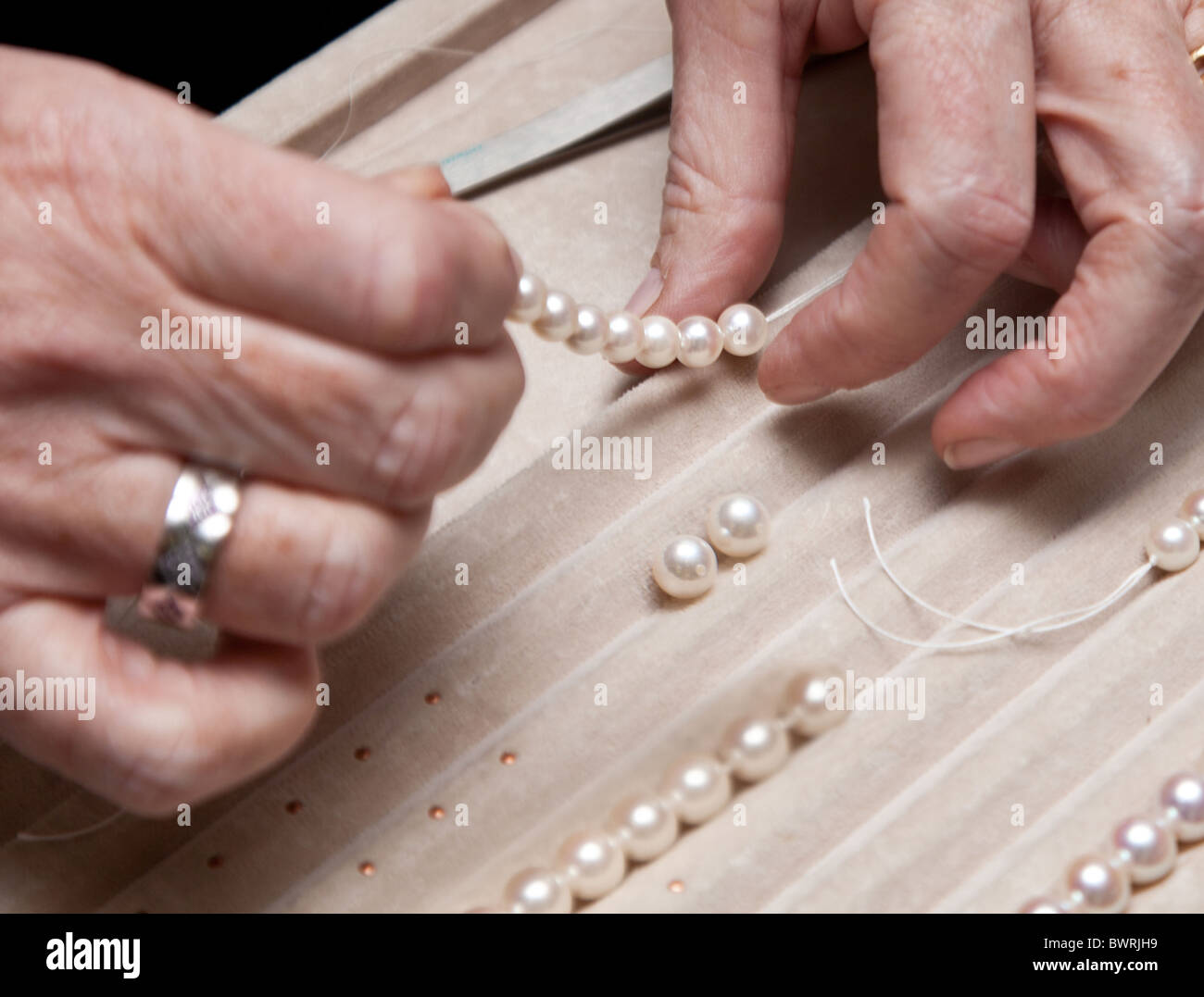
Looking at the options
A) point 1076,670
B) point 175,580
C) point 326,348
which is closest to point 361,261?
point 326,348

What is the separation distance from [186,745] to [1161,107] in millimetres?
623

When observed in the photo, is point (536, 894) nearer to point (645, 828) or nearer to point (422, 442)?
point (645, 828)

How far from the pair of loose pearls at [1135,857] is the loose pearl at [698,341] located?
0.34m

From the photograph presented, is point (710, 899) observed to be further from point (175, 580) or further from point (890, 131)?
point (890, 131)

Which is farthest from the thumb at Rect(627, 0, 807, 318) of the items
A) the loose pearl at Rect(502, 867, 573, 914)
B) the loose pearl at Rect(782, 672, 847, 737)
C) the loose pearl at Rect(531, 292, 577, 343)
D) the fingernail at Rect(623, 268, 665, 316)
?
the loose pearl at Rect(502, 867, 573, 914)

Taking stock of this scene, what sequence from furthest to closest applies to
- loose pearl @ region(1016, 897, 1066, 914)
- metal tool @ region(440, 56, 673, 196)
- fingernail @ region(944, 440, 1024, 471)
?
metal tool @ region(440, 56, 673, 196) → fingernail @ region(944, 440, 1024, 471) → loose pearl @ region(1016, 897, 1066, 914)

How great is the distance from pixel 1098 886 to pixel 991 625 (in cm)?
14

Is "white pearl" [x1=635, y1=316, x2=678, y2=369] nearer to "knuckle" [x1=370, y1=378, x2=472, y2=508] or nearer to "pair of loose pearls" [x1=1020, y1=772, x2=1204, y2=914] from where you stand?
"knuckle" [x1=370, y1=378, x2=472, y2=508]

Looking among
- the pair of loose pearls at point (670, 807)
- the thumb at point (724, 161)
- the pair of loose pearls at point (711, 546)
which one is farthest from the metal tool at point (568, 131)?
the pair of loose pearls at point (670, 807)

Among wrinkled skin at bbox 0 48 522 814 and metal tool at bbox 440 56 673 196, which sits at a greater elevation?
metal tool at bbox 440 56 673 196

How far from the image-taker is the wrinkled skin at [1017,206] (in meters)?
0.63

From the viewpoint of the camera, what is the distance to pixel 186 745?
1.62ft

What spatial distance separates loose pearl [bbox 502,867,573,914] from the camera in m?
0.58

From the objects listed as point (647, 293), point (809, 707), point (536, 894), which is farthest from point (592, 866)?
point (647, 293)
